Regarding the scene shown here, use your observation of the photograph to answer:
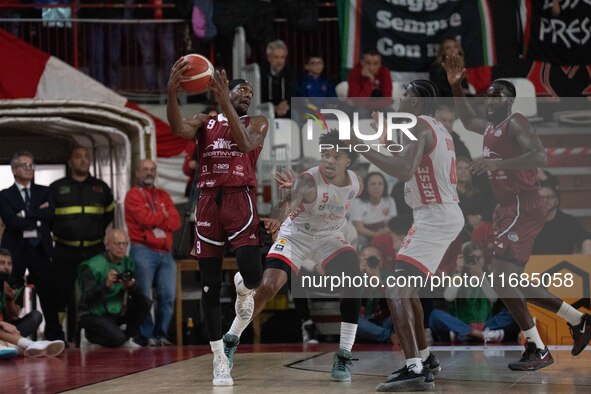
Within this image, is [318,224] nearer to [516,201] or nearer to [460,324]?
[516,201]

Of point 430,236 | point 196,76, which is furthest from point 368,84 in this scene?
point 196,76

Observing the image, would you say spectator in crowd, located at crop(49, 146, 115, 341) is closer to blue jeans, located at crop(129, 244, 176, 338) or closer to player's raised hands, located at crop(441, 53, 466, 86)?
blue jeans, located at crop(129, 244, 176, 338)

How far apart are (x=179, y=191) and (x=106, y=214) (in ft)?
5.97

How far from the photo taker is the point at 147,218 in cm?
1180

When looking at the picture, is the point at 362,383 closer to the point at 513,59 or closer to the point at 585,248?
the point at 585,248

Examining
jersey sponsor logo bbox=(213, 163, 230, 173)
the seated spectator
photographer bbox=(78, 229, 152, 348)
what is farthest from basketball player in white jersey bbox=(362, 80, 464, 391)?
the seated spectator

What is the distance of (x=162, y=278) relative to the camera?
1195cm

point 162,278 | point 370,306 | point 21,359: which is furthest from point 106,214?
point 370,306

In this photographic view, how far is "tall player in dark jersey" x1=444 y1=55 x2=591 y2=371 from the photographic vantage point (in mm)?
8352

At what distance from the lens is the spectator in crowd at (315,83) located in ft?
44.0

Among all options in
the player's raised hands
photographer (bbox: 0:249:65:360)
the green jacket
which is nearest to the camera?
the player's raised hands

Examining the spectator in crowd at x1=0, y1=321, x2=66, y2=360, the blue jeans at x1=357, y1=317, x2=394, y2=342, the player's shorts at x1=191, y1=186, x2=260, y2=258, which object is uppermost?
the player's shorts at x1=191, y1=186, x2=260, y2=258

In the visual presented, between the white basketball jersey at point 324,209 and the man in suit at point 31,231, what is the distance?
4128mm

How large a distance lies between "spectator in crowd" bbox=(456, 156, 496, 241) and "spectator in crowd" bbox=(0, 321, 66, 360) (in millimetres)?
4439
